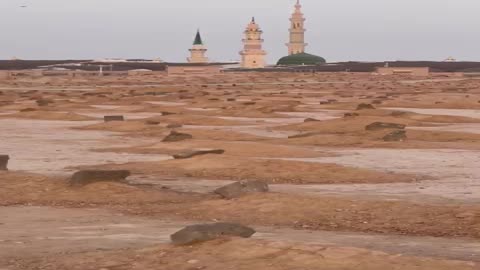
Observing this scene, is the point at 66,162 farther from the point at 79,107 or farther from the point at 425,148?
the point at 79,107

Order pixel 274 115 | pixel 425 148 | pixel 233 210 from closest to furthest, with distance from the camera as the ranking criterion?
pixel 233 210
pixel 425 148
pixel 274 115

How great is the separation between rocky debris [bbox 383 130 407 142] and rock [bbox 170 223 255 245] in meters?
25.9

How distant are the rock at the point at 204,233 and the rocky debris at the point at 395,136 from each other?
25884mm

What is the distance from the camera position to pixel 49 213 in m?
21.7

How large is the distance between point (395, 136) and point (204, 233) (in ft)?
88.9

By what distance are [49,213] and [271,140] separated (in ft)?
75.3

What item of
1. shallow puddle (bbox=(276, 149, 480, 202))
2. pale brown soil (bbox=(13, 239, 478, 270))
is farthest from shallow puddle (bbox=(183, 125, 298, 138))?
pale brown soil (bbox=(13, 239, 478, 270))

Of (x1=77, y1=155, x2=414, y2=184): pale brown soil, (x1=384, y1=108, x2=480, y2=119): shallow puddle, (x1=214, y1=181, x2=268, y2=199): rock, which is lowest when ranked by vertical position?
(x1=384, y1=108, x2=480, y2=119): shallow puddle

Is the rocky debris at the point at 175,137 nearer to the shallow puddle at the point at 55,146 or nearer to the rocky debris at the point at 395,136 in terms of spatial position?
the shallow puddle at the point at 55,146

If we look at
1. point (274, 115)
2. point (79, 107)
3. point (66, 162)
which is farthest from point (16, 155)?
point (79, 107)

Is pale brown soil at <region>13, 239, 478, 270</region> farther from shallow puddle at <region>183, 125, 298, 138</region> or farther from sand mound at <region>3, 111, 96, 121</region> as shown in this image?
sand mound at <region>3, 111, 96, 121</region>

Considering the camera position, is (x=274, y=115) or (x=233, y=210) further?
(x=274, y=115)

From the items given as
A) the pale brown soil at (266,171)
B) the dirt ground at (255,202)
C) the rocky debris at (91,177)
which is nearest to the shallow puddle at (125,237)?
the dirt ground at (255,202)

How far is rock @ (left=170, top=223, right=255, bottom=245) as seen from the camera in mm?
15953
